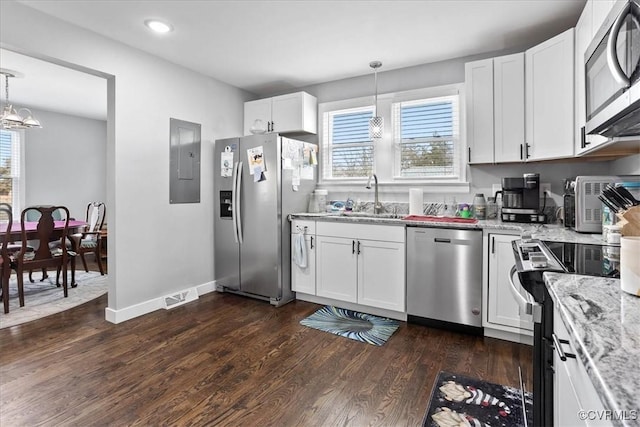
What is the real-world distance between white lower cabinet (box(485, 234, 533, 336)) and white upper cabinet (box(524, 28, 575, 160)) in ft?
2.45

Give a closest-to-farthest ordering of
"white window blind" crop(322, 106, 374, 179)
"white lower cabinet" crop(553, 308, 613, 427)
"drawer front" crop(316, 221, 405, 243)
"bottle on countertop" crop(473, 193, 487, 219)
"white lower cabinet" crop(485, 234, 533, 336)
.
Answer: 1. "white lower cabinet" crop(553, 308, 613, 427)
2. "white lower cabinet" crop(485, 234, 533, 336)
3. "drawer front" crop(316, 221, 405, 243)
4. "bottle on countertop" crop(473, 193, 487, 219)
5. "white window blind" crop(322, 106, 374, 179)

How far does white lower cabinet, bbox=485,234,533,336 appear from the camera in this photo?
101 inches

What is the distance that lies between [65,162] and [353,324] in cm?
594

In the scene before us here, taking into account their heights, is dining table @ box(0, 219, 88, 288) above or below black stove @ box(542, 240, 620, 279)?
below

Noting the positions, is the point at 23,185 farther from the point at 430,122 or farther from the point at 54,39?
the point at 430,122

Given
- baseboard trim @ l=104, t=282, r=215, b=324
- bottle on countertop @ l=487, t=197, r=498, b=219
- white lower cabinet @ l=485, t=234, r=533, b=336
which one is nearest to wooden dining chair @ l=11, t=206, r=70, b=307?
baseboard trim @ l=104, t=282, r=215, b=324

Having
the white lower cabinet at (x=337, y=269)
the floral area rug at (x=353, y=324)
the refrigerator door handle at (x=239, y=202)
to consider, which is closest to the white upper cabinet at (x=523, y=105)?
the white lower cabinet at (x=337, y=269)

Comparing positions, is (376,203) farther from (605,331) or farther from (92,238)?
(92,238)

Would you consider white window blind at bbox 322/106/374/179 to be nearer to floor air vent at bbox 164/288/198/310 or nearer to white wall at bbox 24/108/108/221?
floor air vent at bbox 164/288/198/310

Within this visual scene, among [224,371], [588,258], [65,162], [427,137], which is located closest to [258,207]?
[224,371]

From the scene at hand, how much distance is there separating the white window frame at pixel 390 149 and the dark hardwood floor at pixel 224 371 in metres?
1.47

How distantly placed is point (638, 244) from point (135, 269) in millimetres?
3518

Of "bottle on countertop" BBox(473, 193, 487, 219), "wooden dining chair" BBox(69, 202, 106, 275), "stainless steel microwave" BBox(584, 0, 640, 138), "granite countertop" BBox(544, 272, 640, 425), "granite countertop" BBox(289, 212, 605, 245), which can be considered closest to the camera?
"granite countertop" BBox(544, 272, 640, 425)

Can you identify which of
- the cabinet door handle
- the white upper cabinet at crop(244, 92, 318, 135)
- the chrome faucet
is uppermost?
the white upper cabinet at crop(244, 92, 318, 135)
